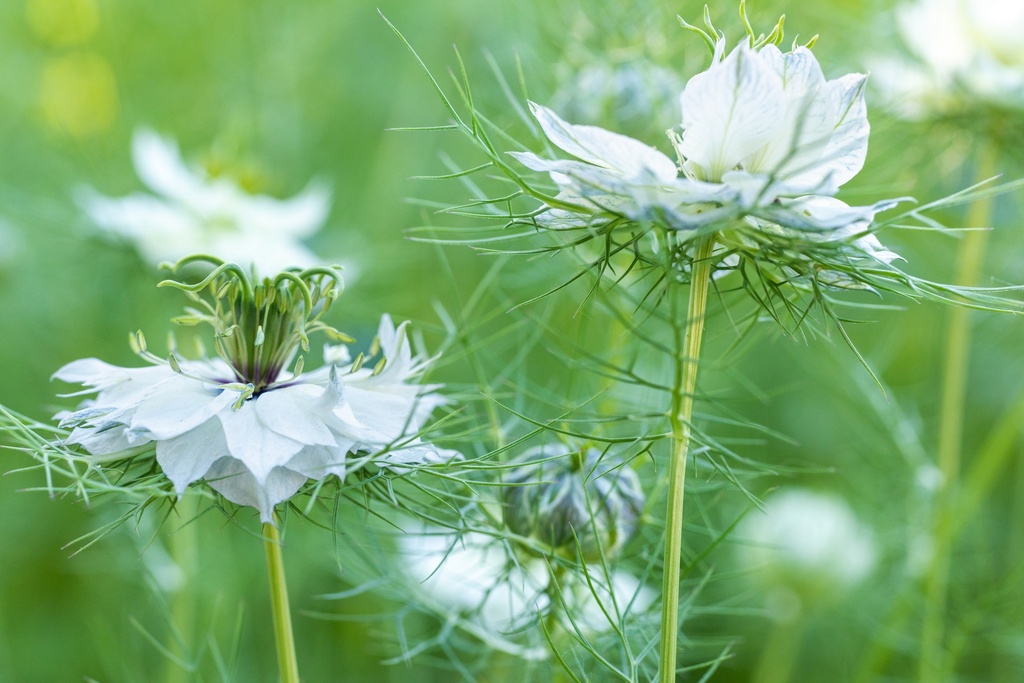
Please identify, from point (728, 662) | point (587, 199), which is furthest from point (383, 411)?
point (728, 662)

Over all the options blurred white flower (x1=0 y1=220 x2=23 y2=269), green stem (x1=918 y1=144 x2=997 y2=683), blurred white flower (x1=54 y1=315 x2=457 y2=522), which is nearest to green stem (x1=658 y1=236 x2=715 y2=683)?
blurred white flower (x1=54 y1=315 x2=457 y2=522)

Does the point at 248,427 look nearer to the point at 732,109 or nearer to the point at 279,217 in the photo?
the point at 732,109

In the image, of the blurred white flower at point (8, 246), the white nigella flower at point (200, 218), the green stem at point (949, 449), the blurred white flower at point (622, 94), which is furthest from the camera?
the blurred white flower at point (8, 246)

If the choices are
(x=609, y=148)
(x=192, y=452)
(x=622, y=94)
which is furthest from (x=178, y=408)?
(x=622, y=94)

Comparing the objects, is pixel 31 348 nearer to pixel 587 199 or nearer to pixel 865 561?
pixel 865 561

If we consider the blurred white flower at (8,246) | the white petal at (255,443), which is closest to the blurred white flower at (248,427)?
the white petal at (255,443)

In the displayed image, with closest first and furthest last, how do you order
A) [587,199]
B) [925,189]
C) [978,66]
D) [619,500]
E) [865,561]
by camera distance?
1. [587,199]
2. [619,500]
3. [978,66]
4. [865,561]
5. [925,189]

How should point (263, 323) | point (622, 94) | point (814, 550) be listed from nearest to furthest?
1. point (263, 323)
2. point (622, 94)
3. point (814, 550)

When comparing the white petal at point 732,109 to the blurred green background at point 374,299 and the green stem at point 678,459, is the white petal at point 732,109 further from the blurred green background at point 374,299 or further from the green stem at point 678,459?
the blurred green background at point 374,299
